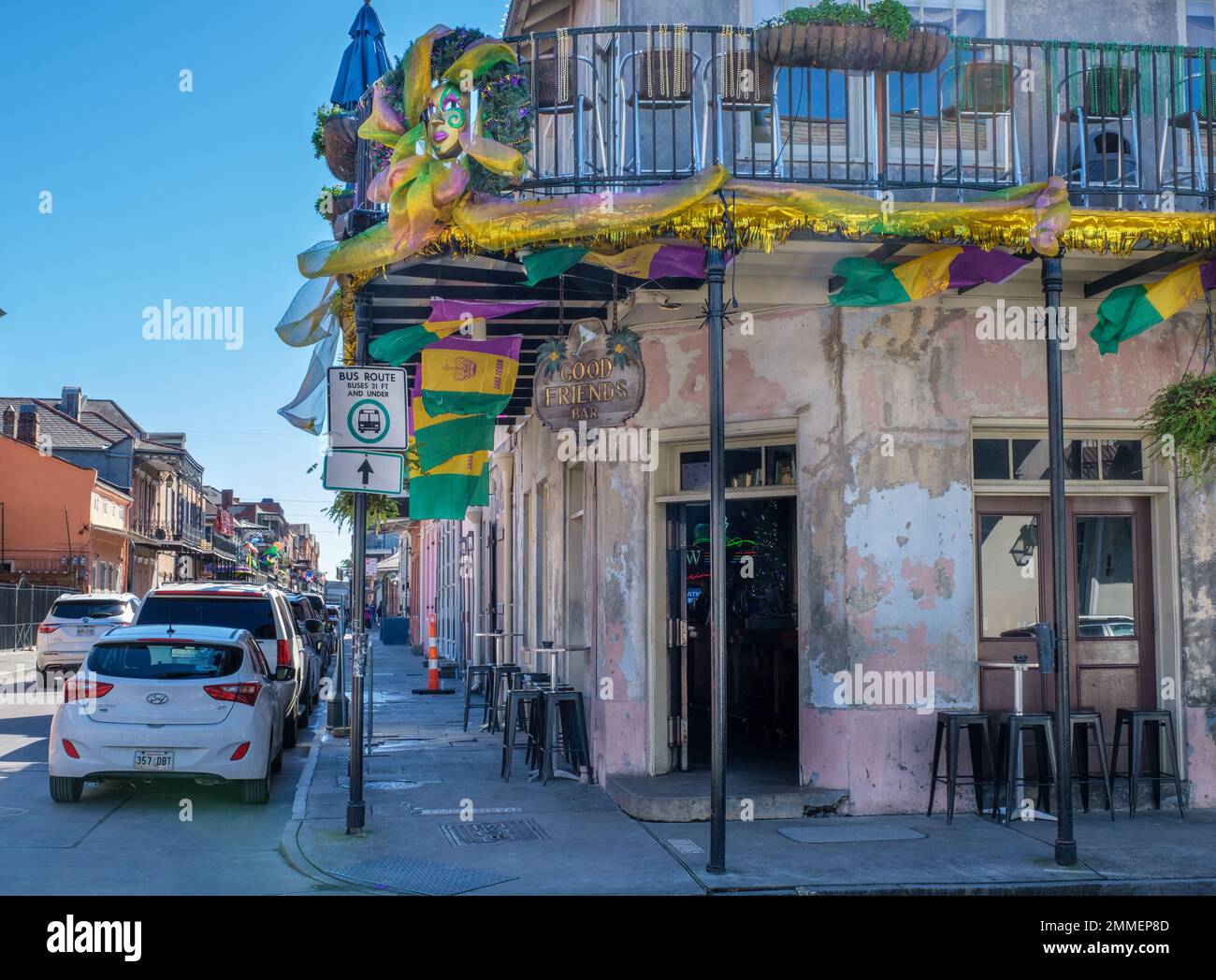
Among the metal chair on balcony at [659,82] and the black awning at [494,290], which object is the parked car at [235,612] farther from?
the metal chair on balcony at [659,82]

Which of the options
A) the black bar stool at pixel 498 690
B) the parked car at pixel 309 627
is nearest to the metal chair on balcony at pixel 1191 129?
the black bar stool at pixel 498 690

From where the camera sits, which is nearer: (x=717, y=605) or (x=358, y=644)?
(x=717, y=605)

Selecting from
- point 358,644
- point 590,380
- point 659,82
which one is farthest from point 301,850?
point 659,82

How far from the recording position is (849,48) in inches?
345

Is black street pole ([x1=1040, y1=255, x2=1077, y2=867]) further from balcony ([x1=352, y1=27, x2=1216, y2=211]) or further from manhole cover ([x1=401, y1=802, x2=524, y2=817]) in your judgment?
manhole cover ([x1=401, y1=802, x2=524, y2=817])

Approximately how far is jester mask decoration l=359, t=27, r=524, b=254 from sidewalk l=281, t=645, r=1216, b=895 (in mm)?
4356

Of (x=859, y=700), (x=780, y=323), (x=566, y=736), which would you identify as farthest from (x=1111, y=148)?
(x=566, y=736)

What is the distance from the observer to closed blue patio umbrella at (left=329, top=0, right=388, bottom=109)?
1137cm

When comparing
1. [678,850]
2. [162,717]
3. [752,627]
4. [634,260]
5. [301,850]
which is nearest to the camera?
[678,850]

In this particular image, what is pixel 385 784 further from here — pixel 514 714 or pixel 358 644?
pixel 358 644

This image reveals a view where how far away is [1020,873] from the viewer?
7418mm

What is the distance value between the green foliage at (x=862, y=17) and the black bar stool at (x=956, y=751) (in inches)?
204

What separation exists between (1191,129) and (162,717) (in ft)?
31.6
